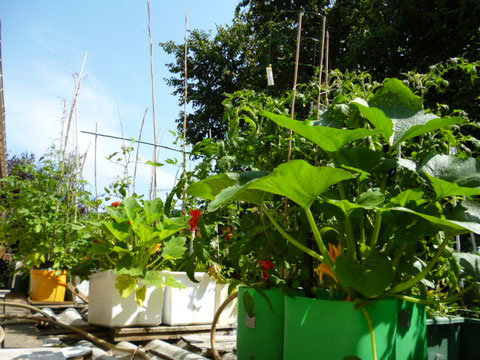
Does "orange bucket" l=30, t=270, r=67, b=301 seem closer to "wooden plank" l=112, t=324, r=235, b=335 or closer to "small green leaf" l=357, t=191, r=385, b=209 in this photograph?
"wooden plank" l=112, t=324, r=235, b=335

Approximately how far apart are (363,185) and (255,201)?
0.28 metres

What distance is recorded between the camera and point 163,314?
1.99 meters

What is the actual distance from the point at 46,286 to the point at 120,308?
137 centimetres

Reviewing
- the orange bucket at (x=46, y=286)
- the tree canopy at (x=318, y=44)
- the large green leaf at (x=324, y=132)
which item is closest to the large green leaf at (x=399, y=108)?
the large green leaf at (x=324, y=132)

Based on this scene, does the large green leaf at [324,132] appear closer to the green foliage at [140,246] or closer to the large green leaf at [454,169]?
the large green leaf at [454,169]

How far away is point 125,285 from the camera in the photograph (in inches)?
69.8

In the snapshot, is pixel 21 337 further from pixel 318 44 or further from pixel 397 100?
pixel 318 44

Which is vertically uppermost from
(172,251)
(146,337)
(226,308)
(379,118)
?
(379,118)

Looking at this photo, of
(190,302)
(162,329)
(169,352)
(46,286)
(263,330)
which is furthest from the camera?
(46,286)

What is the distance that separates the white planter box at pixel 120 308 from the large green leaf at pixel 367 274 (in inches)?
50.2

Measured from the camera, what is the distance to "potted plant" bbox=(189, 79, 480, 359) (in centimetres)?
79

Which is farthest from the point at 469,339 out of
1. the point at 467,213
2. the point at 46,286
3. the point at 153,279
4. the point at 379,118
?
the point at 46,286

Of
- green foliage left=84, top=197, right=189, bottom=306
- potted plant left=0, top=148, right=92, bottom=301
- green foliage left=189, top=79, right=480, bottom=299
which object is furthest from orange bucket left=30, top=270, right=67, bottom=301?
green foliage left=189, top=79, right=480, bottom=299

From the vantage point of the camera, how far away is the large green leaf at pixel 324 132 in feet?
2.64
